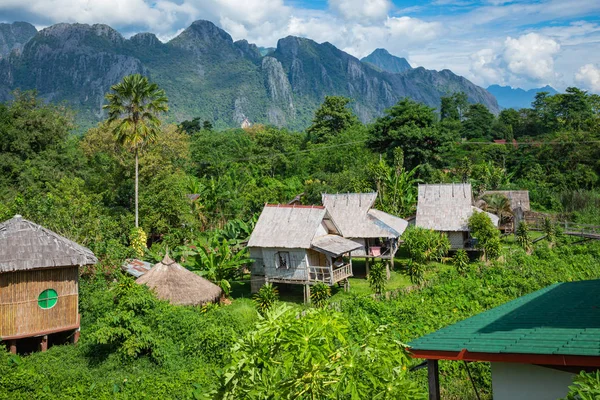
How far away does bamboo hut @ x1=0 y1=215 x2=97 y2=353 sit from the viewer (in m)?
15.2

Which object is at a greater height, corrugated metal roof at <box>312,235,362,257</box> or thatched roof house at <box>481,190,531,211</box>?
thatched roof house at <box>481,190,531,211</box>

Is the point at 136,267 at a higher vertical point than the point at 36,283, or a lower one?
lower

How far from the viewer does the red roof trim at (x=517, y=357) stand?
5.48 metres

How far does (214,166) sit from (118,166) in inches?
565

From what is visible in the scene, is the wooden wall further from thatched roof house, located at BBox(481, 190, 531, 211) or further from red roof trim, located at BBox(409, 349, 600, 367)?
thatched roof house, located at BBox(481, 190, 531, 211)

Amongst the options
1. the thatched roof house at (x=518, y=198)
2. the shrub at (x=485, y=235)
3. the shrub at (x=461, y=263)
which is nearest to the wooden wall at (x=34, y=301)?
the shrub at (x=461, y=263)

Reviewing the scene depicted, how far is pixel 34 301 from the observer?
15.6 metres

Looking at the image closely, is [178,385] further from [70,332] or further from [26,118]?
[26,118]

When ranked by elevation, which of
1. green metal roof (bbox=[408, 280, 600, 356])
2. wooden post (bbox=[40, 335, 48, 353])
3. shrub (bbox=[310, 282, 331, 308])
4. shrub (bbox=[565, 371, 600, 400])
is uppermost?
shrub (bbox=[565, 371, 600, 400])

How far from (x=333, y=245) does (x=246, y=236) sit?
7.81 metres

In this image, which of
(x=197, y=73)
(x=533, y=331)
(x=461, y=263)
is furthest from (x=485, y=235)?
(x=197, y=73)

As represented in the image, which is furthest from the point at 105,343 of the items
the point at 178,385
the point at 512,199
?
the point at 512,199

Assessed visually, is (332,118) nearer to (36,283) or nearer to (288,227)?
(288,227)

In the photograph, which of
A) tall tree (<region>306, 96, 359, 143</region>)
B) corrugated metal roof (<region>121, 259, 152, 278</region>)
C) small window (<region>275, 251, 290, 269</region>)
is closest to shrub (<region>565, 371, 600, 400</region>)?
small window (<region>275, 251, 290, 269</region>)
